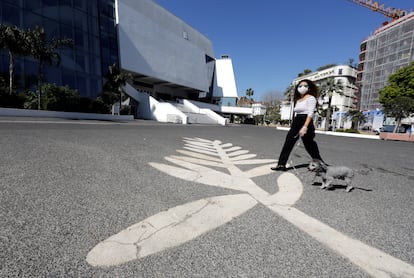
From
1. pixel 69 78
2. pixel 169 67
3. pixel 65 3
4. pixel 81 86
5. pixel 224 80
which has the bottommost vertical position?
pixel 81 86

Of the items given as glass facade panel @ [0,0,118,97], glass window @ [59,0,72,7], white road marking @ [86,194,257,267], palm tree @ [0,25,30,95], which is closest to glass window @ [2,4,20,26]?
glass facade panel @ [0,0,118,97]

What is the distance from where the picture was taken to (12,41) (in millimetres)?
15781

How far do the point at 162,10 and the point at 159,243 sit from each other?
165 feet

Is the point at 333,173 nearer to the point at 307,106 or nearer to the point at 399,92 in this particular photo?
the point at 307,106

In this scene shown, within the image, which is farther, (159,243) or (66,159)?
(66,159)

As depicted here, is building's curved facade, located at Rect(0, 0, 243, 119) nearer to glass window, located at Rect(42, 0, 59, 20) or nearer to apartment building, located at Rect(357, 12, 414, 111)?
glass window, located at Rect(42, 0, 59, 20)

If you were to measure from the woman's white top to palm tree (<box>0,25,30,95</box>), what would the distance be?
75.0 ft

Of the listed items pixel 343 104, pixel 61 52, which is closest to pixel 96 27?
pixel 61 52

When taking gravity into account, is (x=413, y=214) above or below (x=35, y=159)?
below

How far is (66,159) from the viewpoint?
11.8 ft

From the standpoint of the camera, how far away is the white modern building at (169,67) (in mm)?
32562

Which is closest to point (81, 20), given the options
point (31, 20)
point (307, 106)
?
point (31, 20)

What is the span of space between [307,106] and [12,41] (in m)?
23.0

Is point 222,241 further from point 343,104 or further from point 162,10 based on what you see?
point 343,104
